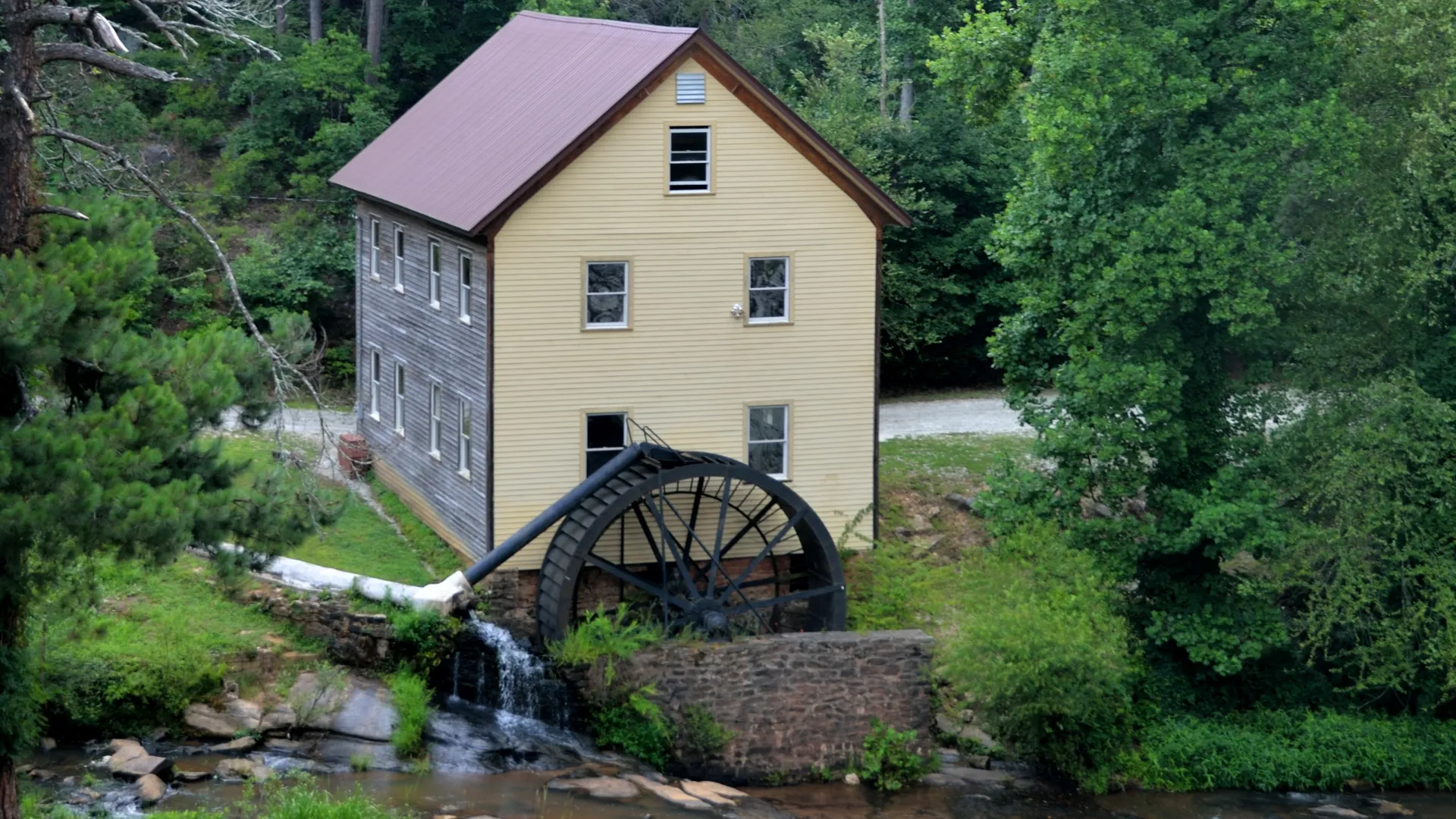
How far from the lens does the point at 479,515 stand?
86.0 ft

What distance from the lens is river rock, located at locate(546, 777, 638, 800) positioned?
70.9 feet

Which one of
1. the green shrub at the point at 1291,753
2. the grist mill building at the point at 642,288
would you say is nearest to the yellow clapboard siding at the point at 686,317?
the grist mill building at the point at 642,288

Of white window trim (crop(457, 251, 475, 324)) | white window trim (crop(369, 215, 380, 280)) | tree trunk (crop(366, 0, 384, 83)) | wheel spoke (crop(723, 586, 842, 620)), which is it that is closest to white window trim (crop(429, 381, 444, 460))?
white window trim (crop(457, 251, 475, 324))

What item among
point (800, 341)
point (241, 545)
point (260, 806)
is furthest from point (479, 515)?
point (241, 545)

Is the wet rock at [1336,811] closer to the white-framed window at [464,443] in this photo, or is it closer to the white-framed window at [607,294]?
the white-framed window at [607,294]

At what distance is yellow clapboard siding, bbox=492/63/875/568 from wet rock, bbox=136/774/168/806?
22.8 feet

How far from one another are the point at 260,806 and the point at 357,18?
3421cm

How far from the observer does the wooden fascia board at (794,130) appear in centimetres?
2547

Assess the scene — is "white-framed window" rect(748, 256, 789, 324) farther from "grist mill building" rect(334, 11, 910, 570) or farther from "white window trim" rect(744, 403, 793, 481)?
"white window trim" rect(744, 403, 793, 481)

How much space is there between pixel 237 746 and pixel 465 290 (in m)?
8.48

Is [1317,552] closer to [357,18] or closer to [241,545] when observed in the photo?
[241,545]

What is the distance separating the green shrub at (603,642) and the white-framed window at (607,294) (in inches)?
192

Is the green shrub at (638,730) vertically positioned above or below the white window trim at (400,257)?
below

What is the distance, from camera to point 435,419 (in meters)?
28.5
